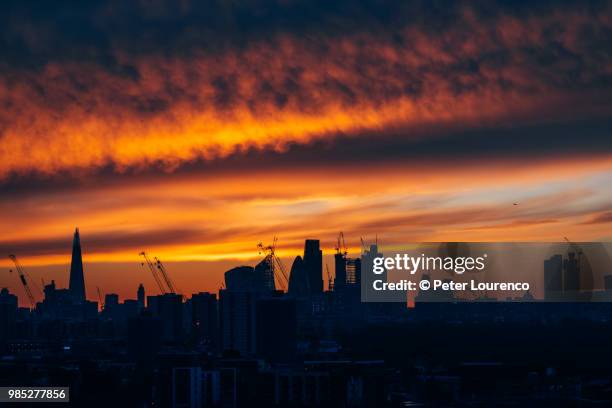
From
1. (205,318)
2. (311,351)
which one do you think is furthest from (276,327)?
(205,318)

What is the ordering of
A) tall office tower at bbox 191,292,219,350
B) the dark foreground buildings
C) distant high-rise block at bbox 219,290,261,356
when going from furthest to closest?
tall office tower at bbox 191,292,219,350
distant high-rise block at bbox 219,290,261,356
the dark foreground buildings

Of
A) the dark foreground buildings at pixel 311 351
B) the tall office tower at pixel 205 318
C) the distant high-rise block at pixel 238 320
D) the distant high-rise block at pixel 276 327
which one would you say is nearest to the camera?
the dark foreground buildings at pixel 311 351

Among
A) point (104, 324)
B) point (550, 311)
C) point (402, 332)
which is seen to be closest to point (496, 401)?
point (402, 332)

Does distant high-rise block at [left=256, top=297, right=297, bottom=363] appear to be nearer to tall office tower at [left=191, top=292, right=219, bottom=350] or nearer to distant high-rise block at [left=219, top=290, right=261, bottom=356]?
distant high-rise block at [left=219, top=290, right=261, bottom=356]

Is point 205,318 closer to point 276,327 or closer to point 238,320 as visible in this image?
point 238,320

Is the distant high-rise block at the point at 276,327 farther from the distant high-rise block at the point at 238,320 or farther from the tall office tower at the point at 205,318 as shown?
the tall office tower at the point at 205,318

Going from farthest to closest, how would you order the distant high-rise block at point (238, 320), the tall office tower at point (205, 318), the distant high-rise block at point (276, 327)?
the tall office tower at point (205, 318) → the distant high-rise block at point (238, 320) → the distant high-rise block at point (276, 327)

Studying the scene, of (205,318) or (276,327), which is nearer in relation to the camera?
(276,327)

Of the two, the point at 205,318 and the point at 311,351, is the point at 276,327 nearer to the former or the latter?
the point at 311,351

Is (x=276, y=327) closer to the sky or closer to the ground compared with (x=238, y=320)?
closer to the ground

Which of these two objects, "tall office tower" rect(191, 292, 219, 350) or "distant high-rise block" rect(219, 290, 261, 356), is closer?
"distant high-rise block" rect(219, 290, 261, 356)

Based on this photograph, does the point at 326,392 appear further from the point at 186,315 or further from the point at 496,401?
the point at 186,315
